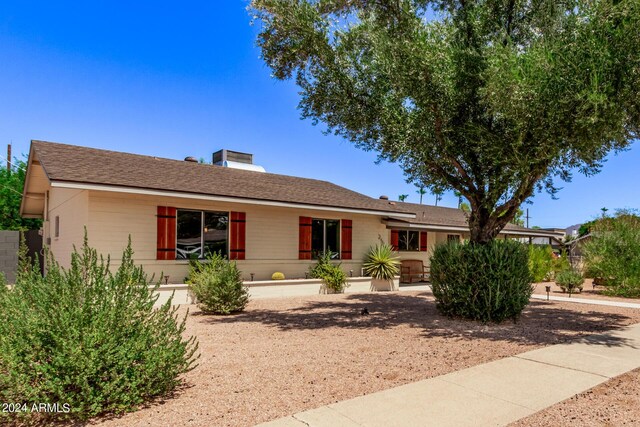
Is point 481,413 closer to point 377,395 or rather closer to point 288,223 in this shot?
point 377,395

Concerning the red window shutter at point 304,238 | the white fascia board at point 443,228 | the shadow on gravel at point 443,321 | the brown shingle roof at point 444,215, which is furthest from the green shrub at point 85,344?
the brown shingle roof at point 444,215

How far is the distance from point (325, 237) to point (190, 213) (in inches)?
216

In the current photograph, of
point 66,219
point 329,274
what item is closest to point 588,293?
point 329,274

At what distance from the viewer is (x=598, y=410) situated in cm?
419

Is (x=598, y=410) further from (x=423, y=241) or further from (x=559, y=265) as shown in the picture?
(x=559, y=265)

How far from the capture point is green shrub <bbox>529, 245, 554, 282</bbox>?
2020cm

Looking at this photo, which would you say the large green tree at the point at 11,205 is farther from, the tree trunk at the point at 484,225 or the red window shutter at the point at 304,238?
the tree trunk at the point at 484,225

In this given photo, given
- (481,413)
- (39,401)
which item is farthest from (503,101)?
(39,401)

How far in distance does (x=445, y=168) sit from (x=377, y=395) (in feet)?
22.5

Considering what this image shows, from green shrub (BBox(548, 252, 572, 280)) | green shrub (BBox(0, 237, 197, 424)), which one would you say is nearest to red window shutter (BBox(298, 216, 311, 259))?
green shrub (BBox(0, 237, 197, 424))

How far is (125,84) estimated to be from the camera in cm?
1861

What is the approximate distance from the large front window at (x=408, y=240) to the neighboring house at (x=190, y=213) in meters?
1.64

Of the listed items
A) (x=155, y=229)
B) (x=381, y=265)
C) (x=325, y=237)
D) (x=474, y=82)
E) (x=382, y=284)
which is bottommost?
(x=382, y=284)

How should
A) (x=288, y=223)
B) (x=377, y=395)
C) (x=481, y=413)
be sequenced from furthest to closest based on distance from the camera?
(x=288, y=223) → (x=377, y=395) → (x=481, y=413)
